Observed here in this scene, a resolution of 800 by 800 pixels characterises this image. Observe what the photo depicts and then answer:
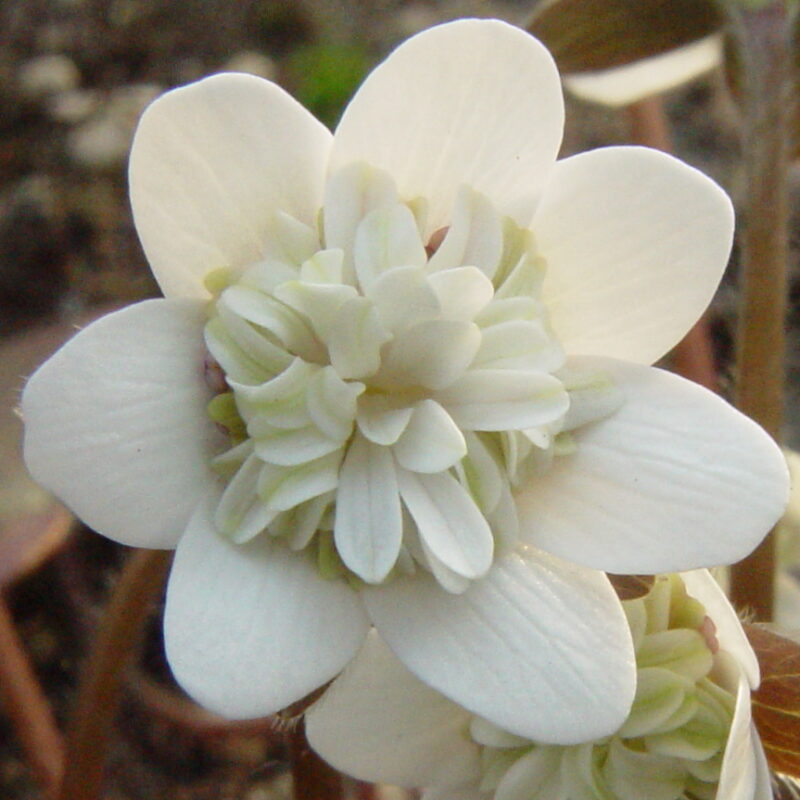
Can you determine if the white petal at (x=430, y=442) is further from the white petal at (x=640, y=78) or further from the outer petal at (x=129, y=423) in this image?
the white petal at (x=640, y=78)

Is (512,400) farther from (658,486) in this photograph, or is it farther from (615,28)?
(615,28)

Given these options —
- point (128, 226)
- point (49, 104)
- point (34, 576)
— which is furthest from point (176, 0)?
point (34, 576)

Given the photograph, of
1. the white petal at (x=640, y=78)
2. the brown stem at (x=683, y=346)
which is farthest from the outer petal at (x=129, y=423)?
the brown stem at (x=683, y=346)

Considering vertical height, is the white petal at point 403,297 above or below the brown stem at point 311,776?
above

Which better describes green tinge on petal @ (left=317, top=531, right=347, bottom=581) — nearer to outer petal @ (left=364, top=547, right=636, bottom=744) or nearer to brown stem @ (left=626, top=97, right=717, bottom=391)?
outer petal @ (left=364, top=547, right=636, bottom=744)

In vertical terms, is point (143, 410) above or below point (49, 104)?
above

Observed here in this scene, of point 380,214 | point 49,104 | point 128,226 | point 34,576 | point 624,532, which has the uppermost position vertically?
point 380,214

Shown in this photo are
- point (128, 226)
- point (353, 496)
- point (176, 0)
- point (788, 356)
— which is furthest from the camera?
point (176, 0)

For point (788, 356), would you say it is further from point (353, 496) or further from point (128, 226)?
point (353, 496)
